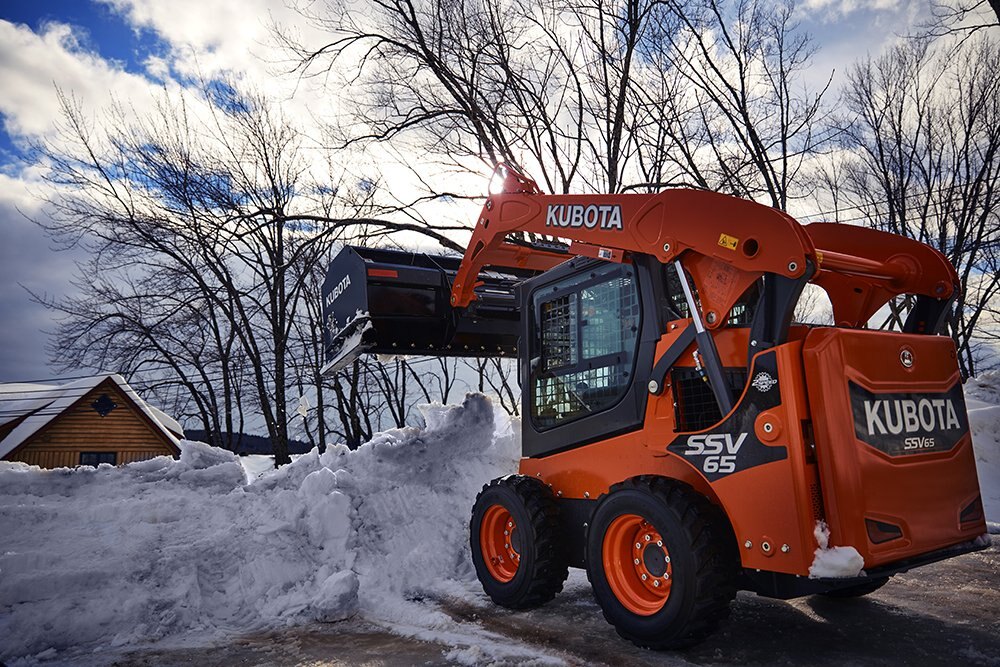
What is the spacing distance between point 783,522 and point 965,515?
54.2 inches

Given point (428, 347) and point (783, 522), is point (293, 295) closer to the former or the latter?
point (428, 347)

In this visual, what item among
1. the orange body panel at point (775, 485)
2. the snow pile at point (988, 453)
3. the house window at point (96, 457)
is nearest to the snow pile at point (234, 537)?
the orange body panel at point (775, 485)

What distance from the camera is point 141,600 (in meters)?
4.93

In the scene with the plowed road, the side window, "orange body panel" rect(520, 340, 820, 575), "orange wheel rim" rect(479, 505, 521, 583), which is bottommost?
the plowed road

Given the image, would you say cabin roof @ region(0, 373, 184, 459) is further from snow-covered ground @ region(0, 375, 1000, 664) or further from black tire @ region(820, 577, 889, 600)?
black tire @ region(820, 577, 889, 600)

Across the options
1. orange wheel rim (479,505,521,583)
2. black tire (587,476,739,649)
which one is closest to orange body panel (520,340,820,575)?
black tire (587,476,739,649)

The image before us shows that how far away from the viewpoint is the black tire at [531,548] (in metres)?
4.86

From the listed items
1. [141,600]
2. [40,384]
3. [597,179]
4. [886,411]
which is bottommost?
[141,600]

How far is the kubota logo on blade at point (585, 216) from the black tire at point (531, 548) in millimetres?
1962

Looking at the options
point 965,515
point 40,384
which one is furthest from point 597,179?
point 40,384

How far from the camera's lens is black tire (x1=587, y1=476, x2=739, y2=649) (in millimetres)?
3619

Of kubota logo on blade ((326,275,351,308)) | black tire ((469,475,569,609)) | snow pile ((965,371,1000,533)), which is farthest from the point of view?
snow pile ((965,371,1000,533))

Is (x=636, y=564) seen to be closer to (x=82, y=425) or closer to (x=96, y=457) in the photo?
(x=96, y=457)

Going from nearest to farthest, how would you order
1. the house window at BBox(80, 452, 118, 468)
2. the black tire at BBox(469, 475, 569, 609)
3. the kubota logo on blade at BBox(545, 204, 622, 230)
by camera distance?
the kubota logo on blade at BBox(545, 204, 622, 230) < the black tire at BBox(469, 475, 569, 609) < the house window at BBox(80, 452, 118, 468)
